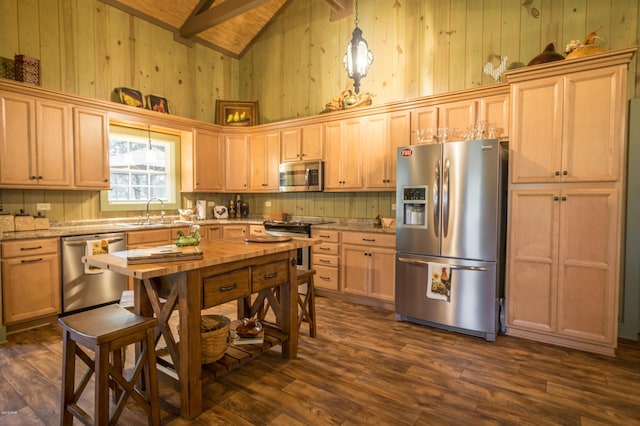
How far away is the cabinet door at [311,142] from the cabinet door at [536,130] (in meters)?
2.37

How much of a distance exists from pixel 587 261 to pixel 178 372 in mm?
3140

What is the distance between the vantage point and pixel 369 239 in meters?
3.98

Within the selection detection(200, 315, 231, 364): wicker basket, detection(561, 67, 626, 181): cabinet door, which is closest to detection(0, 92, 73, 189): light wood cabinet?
detection(200, 315, 231, 364): wicker basket

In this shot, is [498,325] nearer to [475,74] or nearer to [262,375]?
[262,375]

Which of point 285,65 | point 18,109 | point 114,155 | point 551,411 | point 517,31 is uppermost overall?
point 285,65

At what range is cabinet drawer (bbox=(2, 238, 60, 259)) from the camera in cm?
309

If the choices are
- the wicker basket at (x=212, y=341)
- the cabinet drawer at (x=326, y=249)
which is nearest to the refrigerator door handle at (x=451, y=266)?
the cabinet drawer at (x=326, y=249)

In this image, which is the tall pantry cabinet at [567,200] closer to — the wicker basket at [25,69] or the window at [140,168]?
the window at [140,168]

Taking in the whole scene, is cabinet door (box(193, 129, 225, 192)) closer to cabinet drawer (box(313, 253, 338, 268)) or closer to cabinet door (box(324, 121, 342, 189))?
cabinet door (box(324, 121, 342, 189))

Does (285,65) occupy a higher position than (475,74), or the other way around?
(285,65)

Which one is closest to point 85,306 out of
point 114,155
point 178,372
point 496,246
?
point 114,155

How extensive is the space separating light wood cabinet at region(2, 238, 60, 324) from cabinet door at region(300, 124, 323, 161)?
3.01m

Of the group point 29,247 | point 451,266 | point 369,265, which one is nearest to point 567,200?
point 451,266

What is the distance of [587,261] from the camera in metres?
2.79
